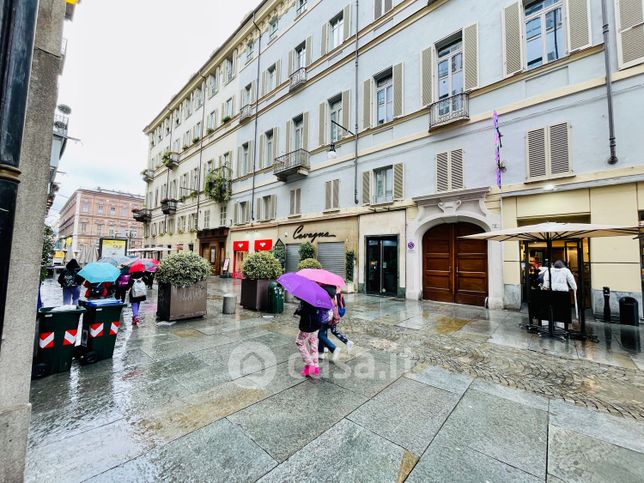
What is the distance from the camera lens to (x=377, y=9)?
1461cm

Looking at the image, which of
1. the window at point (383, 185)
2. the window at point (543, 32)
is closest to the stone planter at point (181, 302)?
the window at point (383, 185)

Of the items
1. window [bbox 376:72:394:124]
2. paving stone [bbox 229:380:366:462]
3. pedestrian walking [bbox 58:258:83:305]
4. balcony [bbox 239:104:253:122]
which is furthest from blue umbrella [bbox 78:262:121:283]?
balcony [bbox 239:104:253:122]

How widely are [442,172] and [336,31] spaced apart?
11.8 m

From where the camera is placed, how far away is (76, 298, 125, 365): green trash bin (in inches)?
185

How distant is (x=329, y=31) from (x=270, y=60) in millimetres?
6141

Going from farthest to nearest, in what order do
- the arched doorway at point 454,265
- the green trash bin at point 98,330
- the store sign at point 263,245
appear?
the store sign at point 263,245, the arched doorway at point 454,265, the green trash bin at point 98,330

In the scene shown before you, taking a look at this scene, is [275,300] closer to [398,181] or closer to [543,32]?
[398,181]

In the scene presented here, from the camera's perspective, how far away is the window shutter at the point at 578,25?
898cm

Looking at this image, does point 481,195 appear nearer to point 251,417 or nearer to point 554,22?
point 554,22

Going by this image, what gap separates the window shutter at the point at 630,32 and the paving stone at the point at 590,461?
1088 cm

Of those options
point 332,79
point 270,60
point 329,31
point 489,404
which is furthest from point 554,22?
point 270,60

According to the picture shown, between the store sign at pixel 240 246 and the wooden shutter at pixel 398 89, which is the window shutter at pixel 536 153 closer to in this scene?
the wooden shutter at pixel 398 89

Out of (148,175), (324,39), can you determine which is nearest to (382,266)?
(324,39)

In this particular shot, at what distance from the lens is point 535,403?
3.65 m
